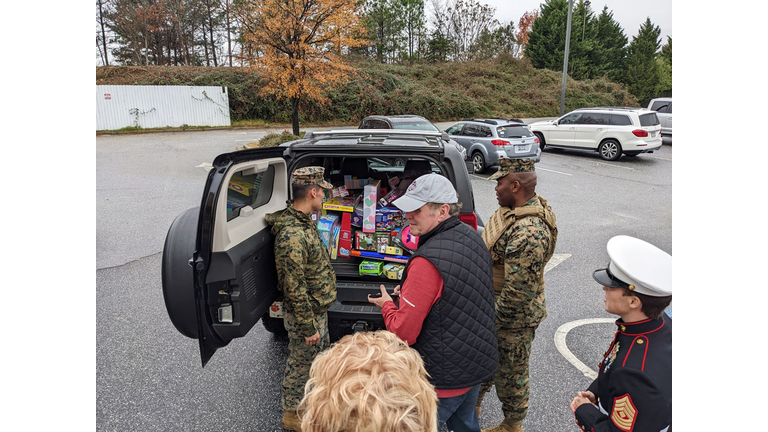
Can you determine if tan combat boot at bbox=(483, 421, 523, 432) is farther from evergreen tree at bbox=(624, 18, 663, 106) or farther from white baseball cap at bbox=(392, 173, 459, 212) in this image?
evergreen tree at bbox=(624, 18, 663, 106)

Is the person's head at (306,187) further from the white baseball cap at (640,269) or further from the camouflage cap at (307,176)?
the white baseball cap at (640,269)

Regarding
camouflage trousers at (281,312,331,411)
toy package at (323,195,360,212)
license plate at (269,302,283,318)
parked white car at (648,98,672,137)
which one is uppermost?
parked white car at (648,98,672,137)

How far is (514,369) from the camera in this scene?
9.07 feet

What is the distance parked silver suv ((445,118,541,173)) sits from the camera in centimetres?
1283

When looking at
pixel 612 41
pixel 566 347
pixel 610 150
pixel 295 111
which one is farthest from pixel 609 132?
pixel 612 41

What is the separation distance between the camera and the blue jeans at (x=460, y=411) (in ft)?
7.38

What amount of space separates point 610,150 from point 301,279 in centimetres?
1571

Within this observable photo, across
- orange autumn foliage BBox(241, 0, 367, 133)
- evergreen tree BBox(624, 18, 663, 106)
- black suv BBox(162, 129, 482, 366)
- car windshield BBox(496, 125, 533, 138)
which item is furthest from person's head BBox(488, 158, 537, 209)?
evergreen tree BBox(624, 18, 663, 106)

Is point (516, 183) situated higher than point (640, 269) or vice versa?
point (516, 183)

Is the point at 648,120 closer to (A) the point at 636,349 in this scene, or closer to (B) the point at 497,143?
(B) the point at 497,143

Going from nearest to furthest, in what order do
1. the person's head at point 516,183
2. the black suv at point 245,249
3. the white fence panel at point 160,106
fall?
the black suv at point 245,249, the person's head at point 516,183, the white fence panel at point 160,106

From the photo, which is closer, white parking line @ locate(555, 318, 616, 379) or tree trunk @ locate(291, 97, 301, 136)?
white parking line @ locate(555, 318, 616, 379)

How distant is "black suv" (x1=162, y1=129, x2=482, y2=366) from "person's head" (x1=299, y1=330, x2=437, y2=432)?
1455 mm

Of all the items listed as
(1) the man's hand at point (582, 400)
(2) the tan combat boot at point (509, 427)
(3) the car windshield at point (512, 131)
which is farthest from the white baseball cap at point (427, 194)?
(3) the car windshield at point (512, 131)
